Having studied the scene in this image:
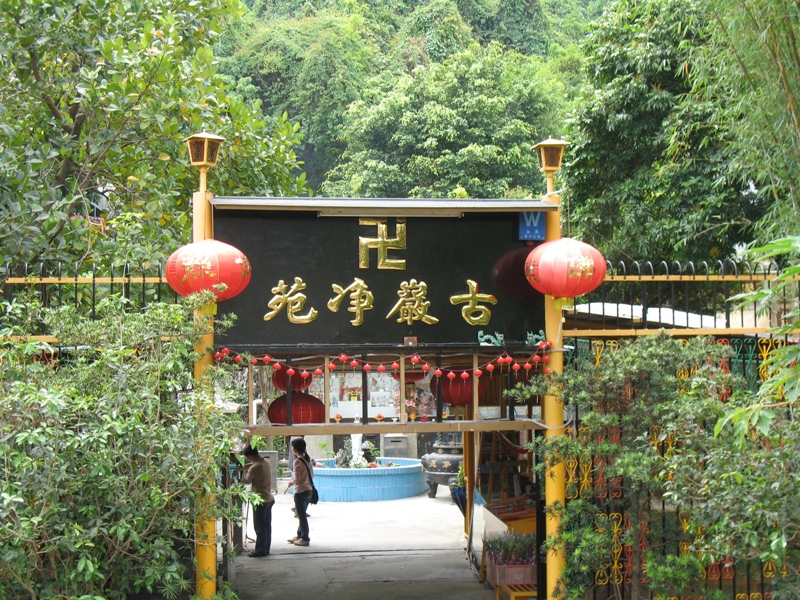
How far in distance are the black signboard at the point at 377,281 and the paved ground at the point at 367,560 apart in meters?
3.58

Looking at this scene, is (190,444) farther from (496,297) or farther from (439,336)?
(496,297)

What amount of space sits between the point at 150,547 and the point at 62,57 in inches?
236

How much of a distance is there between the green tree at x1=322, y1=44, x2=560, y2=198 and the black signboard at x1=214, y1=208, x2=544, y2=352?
18.4 meters

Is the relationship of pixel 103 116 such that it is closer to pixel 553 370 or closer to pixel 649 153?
pixel 553 370

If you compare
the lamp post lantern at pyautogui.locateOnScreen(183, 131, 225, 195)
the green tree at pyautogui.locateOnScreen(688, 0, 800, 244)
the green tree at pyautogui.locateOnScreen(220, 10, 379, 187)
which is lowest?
the lamp post lantern at pyautogui.locateOnScreen(183, 131, 225, 195)

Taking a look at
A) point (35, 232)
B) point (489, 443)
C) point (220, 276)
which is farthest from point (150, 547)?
point (489, 443)

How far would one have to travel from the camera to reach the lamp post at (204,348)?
19.3 feet

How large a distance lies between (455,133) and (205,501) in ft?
69.4

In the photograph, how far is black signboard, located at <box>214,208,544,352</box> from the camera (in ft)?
20.8

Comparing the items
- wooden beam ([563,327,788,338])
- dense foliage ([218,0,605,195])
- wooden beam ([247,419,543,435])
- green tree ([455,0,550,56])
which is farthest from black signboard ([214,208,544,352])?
green tree ([455,0,550,56])

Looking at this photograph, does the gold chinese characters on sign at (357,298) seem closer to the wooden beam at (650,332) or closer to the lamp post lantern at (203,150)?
the lamp post lantern at (203,150)

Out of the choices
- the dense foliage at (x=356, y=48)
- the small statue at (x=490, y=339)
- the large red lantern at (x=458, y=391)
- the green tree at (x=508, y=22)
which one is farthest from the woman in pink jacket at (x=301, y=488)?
the green tree at (x=508, y=22)

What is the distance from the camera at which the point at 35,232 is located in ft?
25.1

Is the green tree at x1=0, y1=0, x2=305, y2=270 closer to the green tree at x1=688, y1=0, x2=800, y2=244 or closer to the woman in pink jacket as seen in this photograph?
the woman in pink jacket
